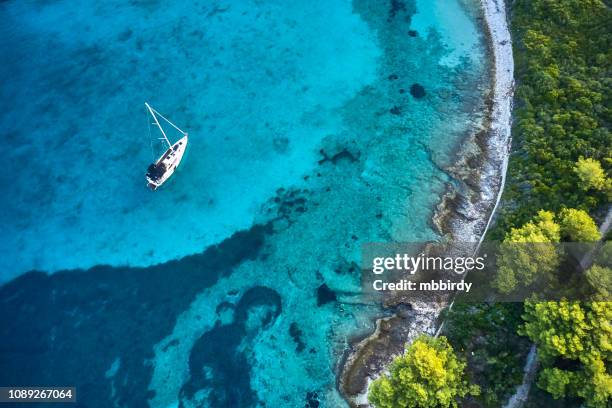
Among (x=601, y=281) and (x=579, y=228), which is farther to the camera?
(x=579, y=228)

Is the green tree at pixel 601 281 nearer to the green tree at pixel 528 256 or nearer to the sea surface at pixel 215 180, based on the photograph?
Result: the green tree at pixel 528 256

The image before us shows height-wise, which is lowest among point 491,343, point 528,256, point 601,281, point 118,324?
point 118,324

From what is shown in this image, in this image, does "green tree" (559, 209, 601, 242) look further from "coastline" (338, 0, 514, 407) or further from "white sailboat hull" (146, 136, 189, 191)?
"white sailboat hull" (146, 136, 189, 191)

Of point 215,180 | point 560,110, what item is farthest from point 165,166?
point 560,110

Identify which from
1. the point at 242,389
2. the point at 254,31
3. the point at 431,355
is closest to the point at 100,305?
the point at 242,389

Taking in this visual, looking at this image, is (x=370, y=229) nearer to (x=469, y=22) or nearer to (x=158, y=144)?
(x=158, y=144)

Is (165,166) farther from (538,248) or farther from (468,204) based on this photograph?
(538,248)
